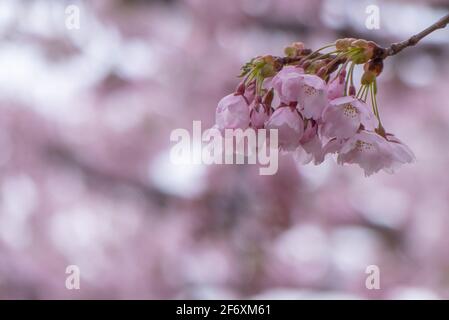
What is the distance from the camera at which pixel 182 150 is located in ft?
7.23

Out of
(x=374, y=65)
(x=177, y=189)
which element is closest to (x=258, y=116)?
(x=374, y=65)

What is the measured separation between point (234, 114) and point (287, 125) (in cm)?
6

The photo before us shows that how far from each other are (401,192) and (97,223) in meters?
1.13

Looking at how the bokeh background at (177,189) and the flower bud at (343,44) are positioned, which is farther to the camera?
the bokeh background at (177,189)

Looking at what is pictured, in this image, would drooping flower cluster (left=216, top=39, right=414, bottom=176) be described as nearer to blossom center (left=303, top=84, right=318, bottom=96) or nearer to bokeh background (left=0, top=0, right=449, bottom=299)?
blossom center (left=303, top=84, right=318, bottom=96)

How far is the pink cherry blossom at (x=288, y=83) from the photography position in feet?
2.33

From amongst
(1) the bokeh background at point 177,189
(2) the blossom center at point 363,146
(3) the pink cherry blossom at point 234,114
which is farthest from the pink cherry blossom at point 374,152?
(1) the bokeh background at point 177,189

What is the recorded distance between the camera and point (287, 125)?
716mm

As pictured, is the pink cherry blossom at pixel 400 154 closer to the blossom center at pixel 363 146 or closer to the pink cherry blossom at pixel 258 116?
the blossom center at pixel 363 146

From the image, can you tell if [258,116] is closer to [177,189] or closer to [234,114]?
[234,114]

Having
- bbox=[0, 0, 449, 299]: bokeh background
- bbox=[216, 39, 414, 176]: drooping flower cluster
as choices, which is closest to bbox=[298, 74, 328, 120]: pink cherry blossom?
bbox=[216, 39, 414, 176]: drooping flower cluster

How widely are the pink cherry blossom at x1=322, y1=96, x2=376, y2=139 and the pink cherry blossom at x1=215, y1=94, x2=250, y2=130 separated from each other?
0.26 ft

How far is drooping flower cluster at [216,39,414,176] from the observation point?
0.72 metres

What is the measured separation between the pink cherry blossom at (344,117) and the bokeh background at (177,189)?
5.80 ft
